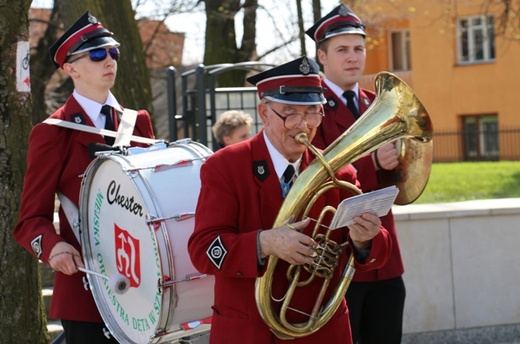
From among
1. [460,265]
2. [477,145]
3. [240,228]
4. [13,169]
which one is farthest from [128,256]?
[477,145]

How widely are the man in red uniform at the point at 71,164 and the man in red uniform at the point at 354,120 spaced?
1089mm

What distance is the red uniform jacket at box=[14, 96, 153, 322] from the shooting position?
4.75 metres

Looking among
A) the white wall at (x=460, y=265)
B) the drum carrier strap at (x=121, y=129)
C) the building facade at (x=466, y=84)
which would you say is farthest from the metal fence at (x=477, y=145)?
the drum carrier strap at (x=121, y=129)

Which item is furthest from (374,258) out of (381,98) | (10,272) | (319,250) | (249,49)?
(249,49)

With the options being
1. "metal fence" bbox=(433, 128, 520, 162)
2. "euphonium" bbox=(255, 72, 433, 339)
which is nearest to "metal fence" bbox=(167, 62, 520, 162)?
"euphonium" bbox=(255, 72, 433, 339)

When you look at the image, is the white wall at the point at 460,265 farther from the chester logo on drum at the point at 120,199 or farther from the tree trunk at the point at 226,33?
the tree trunk at the point at 226,33

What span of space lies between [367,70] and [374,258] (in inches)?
1475

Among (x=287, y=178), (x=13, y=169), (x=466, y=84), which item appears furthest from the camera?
(x=466, y=84)

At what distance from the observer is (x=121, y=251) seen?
4.67 meters

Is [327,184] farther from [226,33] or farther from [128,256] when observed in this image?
[226,33]

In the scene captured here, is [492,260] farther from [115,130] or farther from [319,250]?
[319,250]

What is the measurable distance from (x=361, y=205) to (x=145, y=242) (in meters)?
1.22

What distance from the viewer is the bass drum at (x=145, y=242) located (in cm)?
446

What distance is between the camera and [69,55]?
495 centimetres
